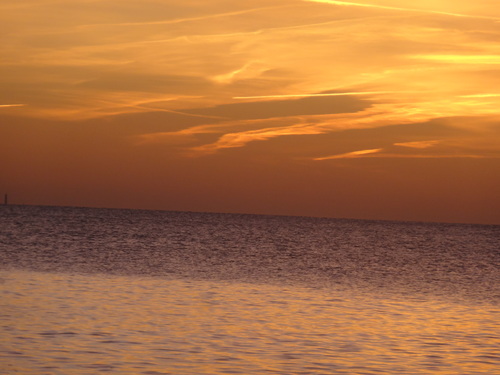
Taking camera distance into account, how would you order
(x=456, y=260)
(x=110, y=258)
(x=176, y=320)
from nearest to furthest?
(x=176, y=320) < (x=110, y=258) < (x=456, y=260)

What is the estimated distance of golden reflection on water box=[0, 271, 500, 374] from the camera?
19.8m

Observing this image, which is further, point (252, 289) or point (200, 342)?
point (252, 289)

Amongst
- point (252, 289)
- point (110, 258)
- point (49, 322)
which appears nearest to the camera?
point (49, 322)

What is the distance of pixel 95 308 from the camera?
28.7 metres

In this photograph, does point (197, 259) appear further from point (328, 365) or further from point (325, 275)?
point (328, 365)

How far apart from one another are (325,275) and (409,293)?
13039 millimetres

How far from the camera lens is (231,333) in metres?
24.5

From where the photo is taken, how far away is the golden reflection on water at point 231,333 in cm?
1978

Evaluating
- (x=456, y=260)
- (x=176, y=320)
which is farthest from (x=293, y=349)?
(x=456, y=260)

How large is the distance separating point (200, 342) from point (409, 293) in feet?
75.0

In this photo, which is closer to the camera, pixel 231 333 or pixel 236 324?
pixel 231 333

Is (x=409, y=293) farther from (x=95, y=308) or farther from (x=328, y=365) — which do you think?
(x=328, y=365)

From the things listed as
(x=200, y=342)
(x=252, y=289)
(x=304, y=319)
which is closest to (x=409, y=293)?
(x=252, y=289)

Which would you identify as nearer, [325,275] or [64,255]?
[325,275]
